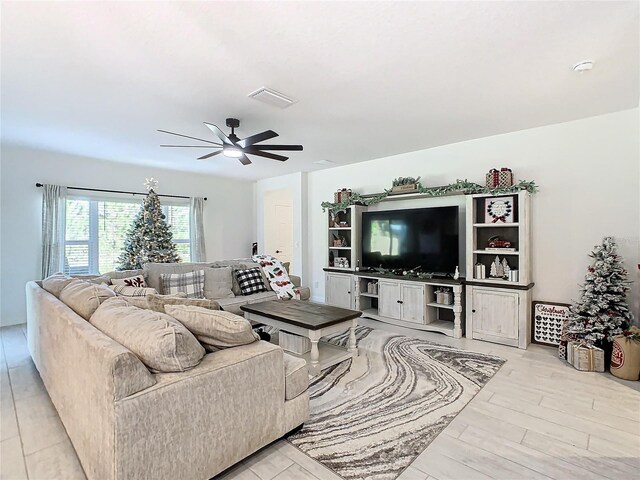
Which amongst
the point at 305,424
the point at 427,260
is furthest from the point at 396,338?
the point at 305,424

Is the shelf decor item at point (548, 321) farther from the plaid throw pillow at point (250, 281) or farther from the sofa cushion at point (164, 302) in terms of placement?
the sofa cushion at point (164, 302)

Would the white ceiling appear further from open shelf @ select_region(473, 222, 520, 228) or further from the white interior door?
the white interior door

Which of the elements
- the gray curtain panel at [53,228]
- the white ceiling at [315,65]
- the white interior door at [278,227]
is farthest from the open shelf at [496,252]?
the gray curtain panel at [53,228]

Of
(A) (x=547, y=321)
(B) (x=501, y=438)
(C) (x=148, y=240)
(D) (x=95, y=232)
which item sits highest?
(D) (x=95, y=232)

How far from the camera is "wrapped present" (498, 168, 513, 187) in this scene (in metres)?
4.05

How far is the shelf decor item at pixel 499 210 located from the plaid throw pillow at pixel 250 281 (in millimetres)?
3161

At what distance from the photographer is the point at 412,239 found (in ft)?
16.1

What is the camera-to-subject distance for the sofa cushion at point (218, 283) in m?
4.48

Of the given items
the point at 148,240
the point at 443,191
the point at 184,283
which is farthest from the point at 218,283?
the point at 443,191

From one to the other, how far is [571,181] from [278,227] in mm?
5795

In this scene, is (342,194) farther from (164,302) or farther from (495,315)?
(164,302)

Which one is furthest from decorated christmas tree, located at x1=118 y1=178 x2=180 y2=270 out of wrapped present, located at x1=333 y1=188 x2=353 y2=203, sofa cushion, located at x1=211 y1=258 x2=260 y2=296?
wrapped present, located at x1=333 y1=188 x2=353 y2=203

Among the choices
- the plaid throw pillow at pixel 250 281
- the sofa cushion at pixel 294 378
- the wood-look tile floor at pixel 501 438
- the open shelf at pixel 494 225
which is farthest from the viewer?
the plaid throw pillow at pixel 250 281

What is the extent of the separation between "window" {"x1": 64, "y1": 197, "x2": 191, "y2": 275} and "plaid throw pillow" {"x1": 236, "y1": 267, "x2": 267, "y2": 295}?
2.57 meters
